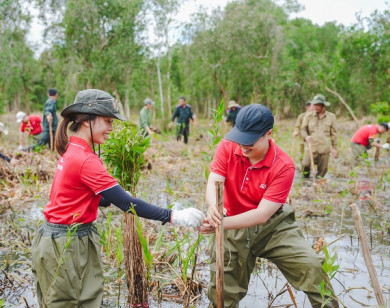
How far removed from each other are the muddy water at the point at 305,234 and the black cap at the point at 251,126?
0.88 metres

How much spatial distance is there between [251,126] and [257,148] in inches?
6.7

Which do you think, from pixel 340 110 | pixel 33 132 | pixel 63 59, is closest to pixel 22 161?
pixel 33 132

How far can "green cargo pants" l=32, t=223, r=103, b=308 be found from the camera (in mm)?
2254

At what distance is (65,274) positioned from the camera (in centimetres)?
226

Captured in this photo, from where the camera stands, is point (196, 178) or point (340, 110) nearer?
point (196, 178)

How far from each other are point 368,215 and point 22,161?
7.04 metres

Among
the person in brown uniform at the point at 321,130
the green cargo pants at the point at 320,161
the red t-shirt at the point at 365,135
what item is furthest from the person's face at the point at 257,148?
the red t-shirt at the point at 365,135

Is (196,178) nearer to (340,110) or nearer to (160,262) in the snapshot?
(160,262)

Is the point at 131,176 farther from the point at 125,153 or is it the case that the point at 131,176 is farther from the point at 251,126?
the point at 251,126

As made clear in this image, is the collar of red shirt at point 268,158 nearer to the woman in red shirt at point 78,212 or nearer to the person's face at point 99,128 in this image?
the woman in red shirt at point 78,212

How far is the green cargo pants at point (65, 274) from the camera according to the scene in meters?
2.25

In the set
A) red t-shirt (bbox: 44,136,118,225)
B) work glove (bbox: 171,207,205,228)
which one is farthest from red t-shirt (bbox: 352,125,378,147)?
red t-shirt (bbox: 44,136,118,225)

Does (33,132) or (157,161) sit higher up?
(33,132)

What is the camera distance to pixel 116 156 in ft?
9.95
